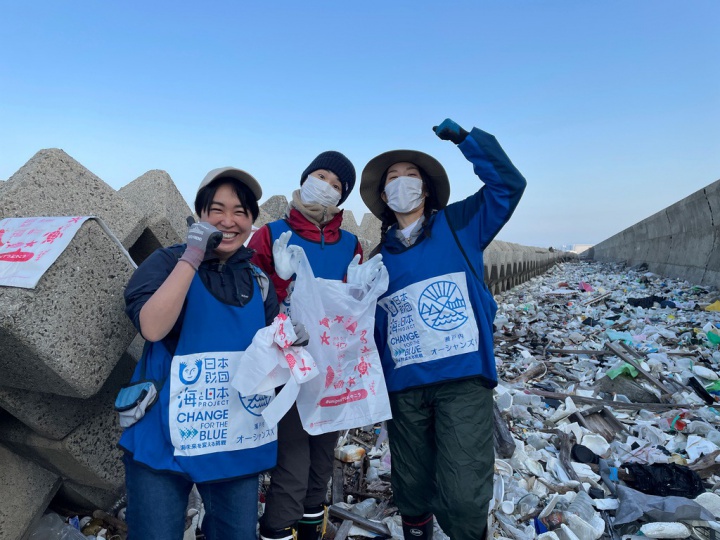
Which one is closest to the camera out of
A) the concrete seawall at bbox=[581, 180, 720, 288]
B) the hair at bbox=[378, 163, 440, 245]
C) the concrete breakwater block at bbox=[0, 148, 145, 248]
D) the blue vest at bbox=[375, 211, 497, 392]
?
the concrete breakwater block at bbox=[0, 148, 145, 248]

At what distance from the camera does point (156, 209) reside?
8.73 feet

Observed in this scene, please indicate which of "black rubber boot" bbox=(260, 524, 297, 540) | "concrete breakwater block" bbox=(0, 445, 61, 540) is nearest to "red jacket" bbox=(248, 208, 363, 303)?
"black rubber boot" bbox=(260, 524, 297, 540)

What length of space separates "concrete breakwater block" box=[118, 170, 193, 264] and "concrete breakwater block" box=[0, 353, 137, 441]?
752 millimetres

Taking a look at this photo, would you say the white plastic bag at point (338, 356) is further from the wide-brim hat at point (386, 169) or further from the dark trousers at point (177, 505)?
the wide-brim hat at point (386, 169)

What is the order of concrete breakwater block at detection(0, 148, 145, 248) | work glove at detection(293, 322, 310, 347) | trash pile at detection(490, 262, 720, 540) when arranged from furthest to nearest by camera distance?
trash pile at detection(490, 262, 720, 540), concrete breakwater block at detection(0, 148, 145, 248), work glove at detection(293, 322, 310, 347)

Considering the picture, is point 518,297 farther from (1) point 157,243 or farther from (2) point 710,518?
(1) point 157,243

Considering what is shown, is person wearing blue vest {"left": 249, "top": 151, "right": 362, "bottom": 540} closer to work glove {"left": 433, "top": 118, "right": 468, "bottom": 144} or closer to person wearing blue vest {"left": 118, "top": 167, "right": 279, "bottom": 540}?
person wearing blue vest {"left": 118, "top": 167, "right": 279, "bottom": 540}

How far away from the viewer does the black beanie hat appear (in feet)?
7.41

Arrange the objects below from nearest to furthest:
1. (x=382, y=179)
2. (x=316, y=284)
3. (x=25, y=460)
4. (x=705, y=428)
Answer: (x=316, y=284) → (x=25, y=460) → (x=382, y=179) → (x=705, y=428)

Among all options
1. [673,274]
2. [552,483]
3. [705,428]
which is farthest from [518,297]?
[552,483]

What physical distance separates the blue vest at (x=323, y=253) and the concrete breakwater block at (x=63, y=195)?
0.71m

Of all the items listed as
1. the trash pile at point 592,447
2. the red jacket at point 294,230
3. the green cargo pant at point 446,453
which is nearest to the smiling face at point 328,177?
the red jacket at point 294,230

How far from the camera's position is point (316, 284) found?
194 cm

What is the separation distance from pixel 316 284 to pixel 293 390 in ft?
1.57
